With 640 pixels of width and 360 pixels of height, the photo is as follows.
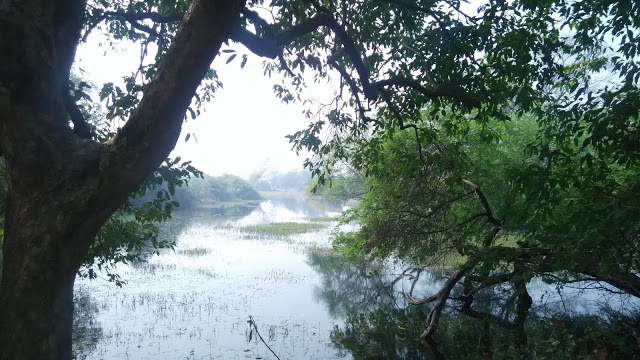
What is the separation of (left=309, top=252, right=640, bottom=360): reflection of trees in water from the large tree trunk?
5.18m

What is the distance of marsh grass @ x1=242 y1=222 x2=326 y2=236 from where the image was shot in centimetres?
2914

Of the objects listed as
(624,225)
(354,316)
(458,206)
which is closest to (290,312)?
(354,316)

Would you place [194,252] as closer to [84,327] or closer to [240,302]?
[240,302]

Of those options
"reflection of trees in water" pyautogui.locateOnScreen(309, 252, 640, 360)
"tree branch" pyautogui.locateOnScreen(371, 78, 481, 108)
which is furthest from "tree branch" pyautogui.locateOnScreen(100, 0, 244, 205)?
"reflection of trees in water" pyautogui.locateOnScreen(309, 252, 640, 360)

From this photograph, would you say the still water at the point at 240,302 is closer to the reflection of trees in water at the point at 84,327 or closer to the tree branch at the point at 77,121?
the reflection of trees in water at the point at 84,327

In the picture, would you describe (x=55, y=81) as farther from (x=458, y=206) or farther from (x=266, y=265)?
(x=266, y=265)

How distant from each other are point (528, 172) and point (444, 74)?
1248 millimetres

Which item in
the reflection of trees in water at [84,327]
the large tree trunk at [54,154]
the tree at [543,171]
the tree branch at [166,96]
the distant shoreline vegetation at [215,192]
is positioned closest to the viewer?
the large tree trunk at [54,154]

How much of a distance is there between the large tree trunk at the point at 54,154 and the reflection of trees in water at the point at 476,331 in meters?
5.18

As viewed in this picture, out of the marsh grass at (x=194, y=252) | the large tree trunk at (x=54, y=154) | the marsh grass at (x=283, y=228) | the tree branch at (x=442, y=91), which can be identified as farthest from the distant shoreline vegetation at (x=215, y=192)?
the large tree trunk at (x=54, y=154)

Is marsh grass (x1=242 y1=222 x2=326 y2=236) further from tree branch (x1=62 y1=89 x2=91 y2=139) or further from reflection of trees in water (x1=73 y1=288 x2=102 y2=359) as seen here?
tree branch (x1=62 y1=89 x2=91 y2=139)

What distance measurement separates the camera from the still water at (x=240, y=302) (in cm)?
1045

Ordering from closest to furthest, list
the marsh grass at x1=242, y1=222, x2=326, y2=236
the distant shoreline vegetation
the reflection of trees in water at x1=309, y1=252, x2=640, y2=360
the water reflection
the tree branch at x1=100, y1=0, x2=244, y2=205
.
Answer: the tree branch at x1=100, y1=0, x2=244, y2=205, the reflection of trees in water at x1=309, y1=252, x2=640, y2=360, the water reflection, the marsh grass at x1=242, y1=222, x2=326, y2=236, the distant shoreline vegetation

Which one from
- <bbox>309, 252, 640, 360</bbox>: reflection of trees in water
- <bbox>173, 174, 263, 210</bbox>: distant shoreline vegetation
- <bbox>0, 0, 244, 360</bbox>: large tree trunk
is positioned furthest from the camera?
<bbox>173, 174, 263, 210</bbox>: distant shoreline vegetation
